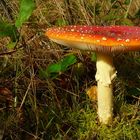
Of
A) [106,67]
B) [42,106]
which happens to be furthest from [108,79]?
[42,106]

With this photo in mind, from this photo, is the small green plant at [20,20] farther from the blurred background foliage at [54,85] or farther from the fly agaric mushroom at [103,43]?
the fly agaric mushroom at [103,43]

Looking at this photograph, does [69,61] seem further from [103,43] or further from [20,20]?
[103,43]

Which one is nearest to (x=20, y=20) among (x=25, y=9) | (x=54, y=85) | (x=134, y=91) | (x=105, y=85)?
(x=25, y=9)

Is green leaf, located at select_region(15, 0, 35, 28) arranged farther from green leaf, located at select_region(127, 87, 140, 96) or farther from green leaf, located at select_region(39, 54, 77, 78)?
green leaf, located at select_region(127, 87, 140, 96)

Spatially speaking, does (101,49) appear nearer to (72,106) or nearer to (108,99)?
(108,99)

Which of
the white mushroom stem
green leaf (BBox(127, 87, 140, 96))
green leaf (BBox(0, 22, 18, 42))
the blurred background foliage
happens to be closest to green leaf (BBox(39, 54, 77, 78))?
the blurred background foliage

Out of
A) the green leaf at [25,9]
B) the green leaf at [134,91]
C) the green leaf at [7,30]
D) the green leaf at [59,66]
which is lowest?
the green leaf at [134,91]

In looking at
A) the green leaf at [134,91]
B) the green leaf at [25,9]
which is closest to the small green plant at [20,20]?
the green leaf at [25,9]
